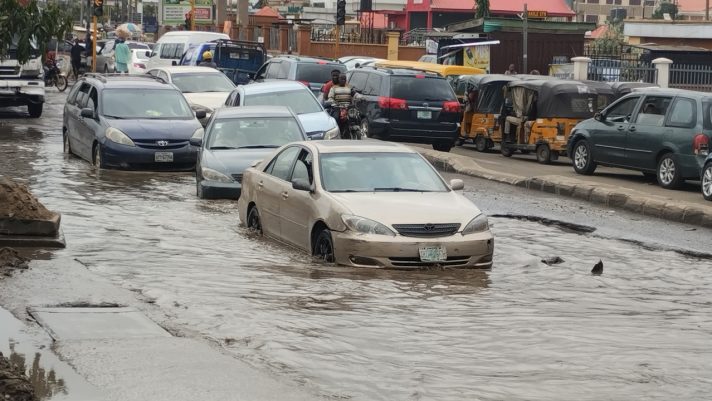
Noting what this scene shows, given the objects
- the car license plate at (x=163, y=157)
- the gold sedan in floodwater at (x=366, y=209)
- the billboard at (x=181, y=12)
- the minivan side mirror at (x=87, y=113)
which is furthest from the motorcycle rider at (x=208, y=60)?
the billboard at (x=181, y=12)

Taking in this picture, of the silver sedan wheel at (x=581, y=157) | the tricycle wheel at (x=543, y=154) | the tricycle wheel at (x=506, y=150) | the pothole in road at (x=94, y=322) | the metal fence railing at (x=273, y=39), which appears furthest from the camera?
the metal fence railing at (x=273, y=39)

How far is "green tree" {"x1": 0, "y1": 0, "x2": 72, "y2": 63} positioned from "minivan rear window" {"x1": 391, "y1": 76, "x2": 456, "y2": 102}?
15.6m

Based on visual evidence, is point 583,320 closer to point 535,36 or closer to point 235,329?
point 235,329

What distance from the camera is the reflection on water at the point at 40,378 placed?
7141 millimetres

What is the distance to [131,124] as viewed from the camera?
22.5 metres

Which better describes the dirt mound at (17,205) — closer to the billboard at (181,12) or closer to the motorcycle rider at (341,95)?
the motorcycle rider at (341,95)

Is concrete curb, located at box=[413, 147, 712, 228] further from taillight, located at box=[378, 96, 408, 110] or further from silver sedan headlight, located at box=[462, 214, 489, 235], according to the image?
silver sedan headlight, located at box=[462, 214, 489, 235]

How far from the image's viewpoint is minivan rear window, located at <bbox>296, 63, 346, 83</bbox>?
3256 centimetres

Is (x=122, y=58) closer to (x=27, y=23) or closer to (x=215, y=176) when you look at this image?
(x=215, y=176)

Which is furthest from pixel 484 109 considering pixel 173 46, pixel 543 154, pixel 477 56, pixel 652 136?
pixel 173 46

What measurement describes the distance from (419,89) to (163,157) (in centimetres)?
861

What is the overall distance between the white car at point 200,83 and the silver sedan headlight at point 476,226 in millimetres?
16662

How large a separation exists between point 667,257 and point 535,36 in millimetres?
33312

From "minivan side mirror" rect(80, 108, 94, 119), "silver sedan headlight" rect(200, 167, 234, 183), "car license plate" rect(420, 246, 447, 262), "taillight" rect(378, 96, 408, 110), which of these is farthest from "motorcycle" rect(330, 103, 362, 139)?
"car license plate" rect(420, 246, 447, 262)
